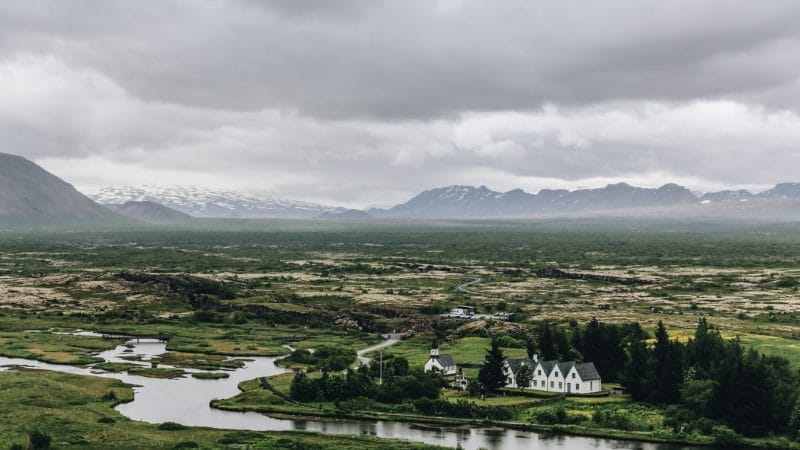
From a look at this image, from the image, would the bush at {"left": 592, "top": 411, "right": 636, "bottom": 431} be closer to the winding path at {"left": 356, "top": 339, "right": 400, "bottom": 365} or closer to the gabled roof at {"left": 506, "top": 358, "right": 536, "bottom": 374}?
the gabled roof at {"left": 506, "top": 358, "right": 536, "bottom": 374}

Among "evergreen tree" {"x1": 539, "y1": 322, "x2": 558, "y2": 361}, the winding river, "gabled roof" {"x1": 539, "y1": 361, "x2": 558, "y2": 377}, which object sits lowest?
the winding river

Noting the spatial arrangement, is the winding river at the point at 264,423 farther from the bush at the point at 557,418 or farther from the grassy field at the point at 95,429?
the grassy field at the point at 95,429

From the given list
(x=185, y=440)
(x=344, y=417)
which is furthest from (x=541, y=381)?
(x=185, y=440)

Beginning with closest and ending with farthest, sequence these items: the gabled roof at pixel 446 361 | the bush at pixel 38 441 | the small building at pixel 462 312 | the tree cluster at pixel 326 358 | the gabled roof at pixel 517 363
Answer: the bush at pixel 38 441, the gabled roof at pixel 517 363, the gabled roof at pixel 446 361, the tree cluster at pixel 326 358, the small building at pixel 462 312

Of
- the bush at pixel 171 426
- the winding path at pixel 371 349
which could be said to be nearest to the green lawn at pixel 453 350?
the winding path at pixel 371 349

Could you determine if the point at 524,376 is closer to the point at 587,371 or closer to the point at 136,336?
the point at 587,371

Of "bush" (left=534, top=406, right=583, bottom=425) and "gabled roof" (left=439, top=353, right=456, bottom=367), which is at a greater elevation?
"gabled roof" (left=439, top=353, right=456, bottom=367)

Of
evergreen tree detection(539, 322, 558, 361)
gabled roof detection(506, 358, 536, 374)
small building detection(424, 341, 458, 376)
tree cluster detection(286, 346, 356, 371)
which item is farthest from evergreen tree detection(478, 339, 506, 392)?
tree cluster detection(286, 346, 356, 371)
